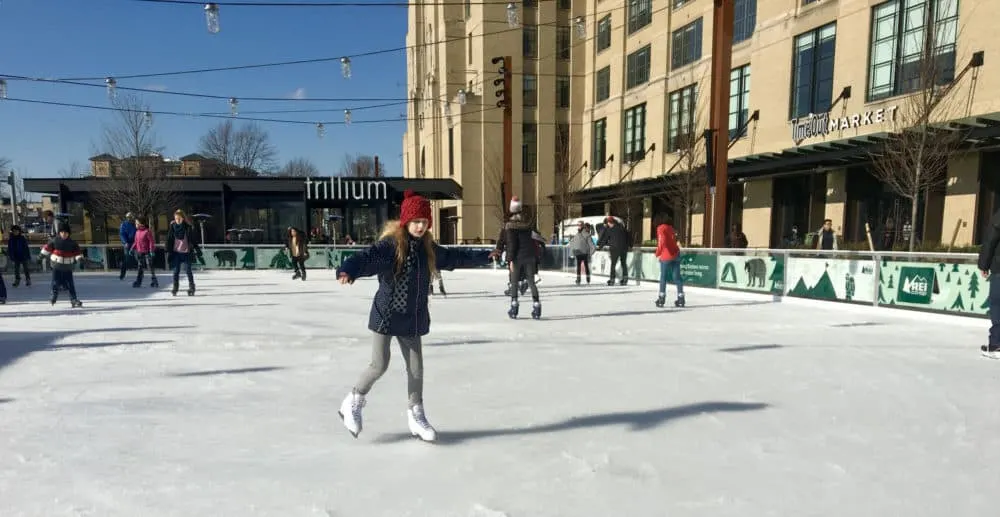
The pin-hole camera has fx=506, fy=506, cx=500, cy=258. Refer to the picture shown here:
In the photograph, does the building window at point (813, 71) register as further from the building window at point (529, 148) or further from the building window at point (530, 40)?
the building window at point (530, 40)

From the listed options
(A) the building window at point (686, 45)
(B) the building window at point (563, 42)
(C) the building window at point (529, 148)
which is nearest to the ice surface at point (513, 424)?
(A) the building window at point (686, 45)

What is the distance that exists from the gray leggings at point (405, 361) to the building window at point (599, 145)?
91.4 ft

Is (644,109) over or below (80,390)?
over

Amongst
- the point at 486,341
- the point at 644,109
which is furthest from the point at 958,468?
the point at 644,109

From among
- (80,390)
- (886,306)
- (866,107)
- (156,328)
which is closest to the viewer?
(80,390)

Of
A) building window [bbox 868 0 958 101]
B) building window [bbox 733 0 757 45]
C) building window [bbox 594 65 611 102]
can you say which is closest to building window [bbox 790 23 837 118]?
building window [bbox 868 0 958 101]

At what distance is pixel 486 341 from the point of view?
18.8ft

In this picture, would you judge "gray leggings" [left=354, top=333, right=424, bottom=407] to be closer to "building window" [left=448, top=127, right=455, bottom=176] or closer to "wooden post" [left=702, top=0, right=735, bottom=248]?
"wooden post" [left=702, top=0, right=735, bottom=248]

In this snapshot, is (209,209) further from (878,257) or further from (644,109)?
(878,257)

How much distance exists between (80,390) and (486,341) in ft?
11.7

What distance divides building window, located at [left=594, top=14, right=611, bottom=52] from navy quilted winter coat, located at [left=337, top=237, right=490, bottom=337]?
29583mm

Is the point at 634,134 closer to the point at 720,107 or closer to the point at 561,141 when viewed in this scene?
the point at 561,141

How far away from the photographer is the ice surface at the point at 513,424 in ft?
7.60

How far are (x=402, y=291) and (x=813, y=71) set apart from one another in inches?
753
